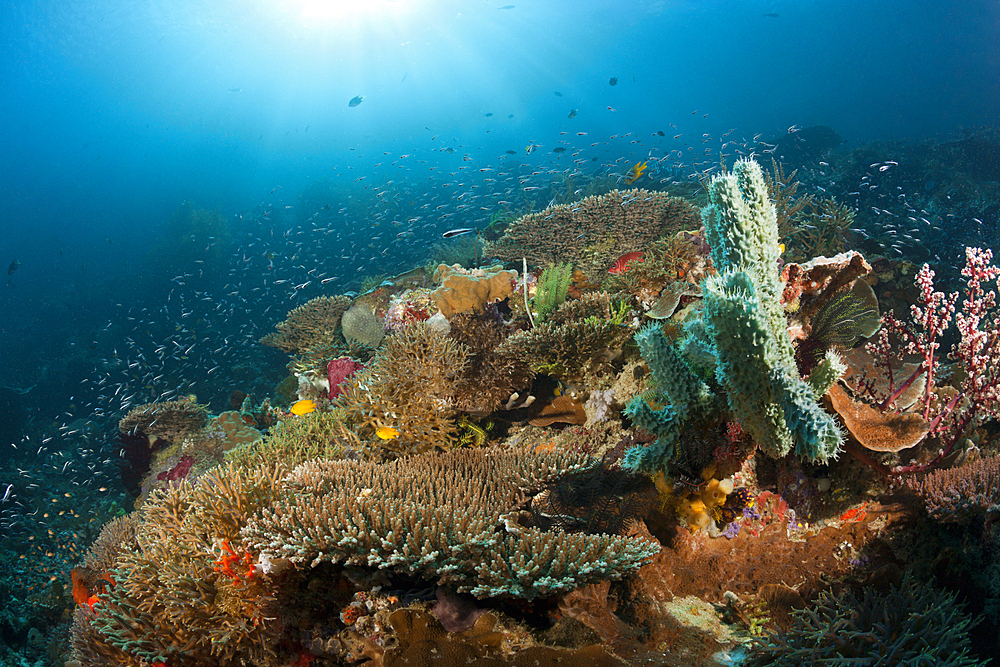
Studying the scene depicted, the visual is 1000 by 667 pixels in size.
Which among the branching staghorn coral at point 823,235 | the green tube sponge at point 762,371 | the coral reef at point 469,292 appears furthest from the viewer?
the branching staghorn coral at point 823,235

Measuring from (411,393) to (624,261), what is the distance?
410 centimetres

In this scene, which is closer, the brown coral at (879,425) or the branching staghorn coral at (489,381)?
the brown coral at (879,425)

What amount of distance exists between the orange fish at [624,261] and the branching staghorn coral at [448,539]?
4.06 metres

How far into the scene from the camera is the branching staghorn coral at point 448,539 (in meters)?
2.27

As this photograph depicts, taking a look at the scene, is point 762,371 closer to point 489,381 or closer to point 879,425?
point 879,425

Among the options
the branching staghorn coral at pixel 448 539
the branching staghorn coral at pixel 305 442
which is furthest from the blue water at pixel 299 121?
the branching staghorn coral at pixel 448 539

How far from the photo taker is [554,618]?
7.43ft

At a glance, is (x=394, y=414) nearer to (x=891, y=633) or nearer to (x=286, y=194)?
(x=891, y=633)

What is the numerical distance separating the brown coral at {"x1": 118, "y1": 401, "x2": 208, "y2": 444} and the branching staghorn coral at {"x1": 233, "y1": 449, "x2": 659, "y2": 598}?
8484mm

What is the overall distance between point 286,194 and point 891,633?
3697 inches

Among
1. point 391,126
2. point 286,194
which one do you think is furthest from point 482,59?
point 286,194

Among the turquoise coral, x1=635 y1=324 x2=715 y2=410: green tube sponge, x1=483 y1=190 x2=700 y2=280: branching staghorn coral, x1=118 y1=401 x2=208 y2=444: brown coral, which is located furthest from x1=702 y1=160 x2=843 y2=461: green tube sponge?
x1=118 y1=401 x2=208 y2=444: brown coral

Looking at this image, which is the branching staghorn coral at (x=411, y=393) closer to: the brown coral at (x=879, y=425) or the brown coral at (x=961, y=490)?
the brown coral at (x=879, y=425)

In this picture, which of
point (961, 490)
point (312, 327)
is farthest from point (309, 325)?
point (961, 490)
